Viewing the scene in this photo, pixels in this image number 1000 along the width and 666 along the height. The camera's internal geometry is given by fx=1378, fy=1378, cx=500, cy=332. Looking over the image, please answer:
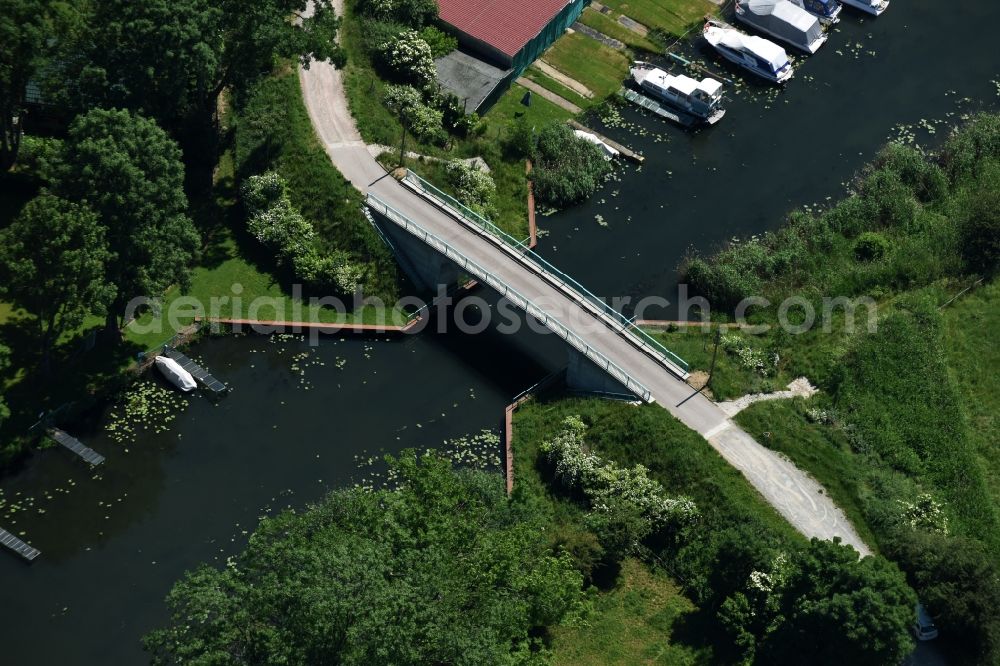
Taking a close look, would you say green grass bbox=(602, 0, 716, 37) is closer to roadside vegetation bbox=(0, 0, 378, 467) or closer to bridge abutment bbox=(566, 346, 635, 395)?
roadside vegetation bbox=(0, 0, 378, 467)

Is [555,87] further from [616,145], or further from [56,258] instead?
[56,258]

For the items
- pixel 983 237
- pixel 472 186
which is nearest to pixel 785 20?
pixel 983 237

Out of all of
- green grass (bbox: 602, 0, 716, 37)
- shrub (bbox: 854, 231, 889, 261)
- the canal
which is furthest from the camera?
green grass (bbox: 602, 0, 716, 37)

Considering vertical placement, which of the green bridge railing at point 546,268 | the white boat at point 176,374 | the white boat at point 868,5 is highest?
the white boat at point 868,5

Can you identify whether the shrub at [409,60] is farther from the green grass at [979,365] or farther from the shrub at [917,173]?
the green grass at [979,365]

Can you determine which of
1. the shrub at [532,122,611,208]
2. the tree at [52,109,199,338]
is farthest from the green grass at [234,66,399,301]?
the shrub at [532,122,611,208]

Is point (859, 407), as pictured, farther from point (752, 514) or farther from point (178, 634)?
point (178, 634)

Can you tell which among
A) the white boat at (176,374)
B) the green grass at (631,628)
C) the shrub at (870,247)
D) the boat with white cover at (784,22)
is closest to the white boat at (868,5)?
the boat with white cover at (784,22)
